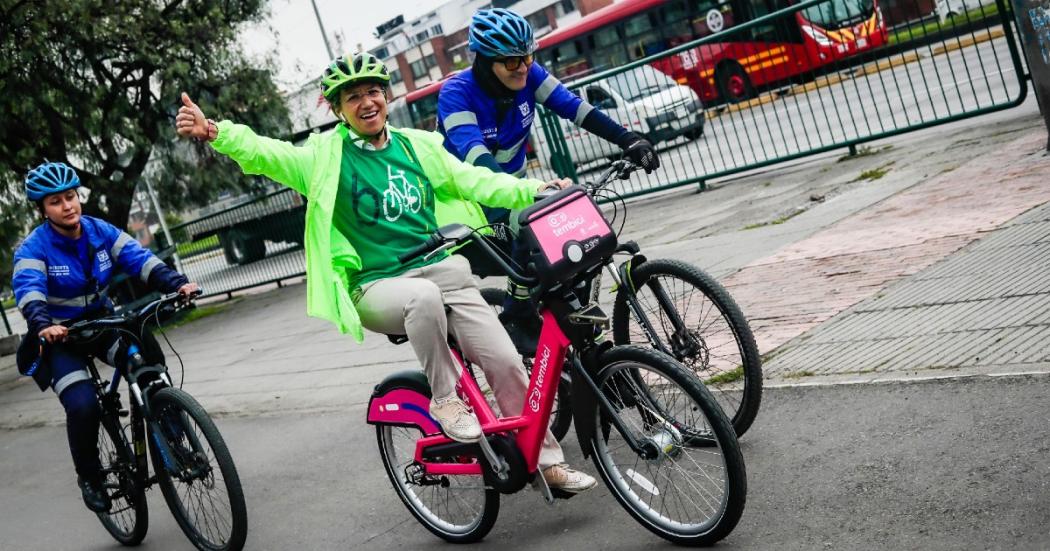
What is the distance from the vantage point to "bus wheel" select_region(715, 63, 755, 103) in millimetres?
12391

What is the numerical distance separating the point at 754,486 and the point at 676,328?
0.67 meters

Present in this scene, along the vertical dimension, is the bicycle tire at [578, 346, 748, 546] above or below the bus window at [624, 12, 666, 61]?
below

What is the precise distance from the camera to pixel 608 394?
4.11 meters

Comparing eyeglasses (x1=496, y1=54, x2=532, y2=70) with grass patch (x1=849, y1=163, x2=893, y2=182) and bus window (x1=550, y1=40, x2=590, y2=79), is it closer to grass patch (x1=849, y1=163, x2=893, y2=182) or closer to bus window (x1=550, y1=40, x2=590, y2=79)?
grass patch (x1=849, y1=163, x2=893, y2=182)

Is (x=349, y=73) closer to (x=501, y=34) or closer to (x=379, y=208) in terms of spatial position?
(x=379, y=208)

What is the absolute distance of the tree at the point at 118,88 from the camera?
1544 cm

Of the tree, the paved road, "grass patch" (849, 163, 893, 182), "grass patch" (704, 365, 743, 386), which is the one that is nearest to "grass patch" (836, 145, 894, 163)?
"grass patch" (849, 163, 893, 182)

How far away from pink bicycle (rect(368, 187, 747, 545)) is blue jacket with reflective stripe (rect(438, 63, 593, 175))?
3.40 ft

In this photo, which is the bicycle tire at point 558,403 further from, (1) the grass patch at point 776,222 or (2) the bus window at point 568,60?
(2) the bus window at point 568,60

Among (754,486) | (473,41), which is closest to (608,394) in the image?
(754,486)

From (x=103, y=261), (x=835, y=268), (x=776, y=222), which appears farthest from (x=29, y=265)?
(x=776, y=222)

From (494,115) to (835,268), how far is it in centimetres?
307

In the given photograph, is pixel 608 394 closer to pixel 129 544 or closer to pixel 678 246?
pixel 129 544

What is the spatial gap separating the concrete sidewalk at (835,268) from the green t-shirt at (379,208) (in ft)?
6.48
